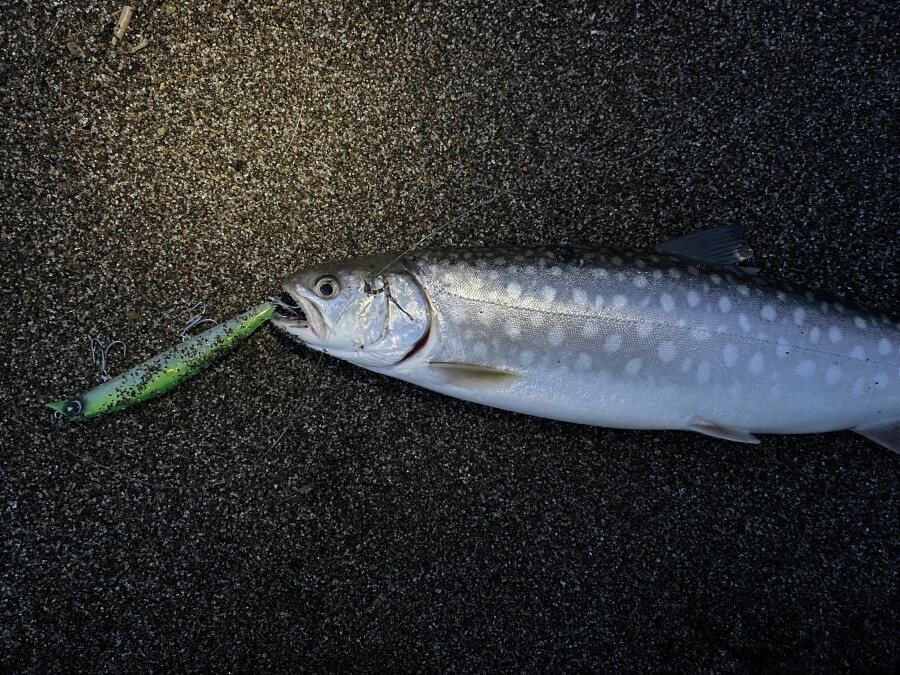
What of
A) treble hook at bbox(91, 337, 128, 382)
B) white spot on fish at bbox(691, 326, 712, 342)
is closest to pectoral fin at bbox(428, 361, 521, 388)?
white spot on fish at bbox(691, 326, 712, 342)

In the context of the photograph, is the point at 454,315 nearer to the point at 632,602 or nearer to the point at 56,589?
the point at 632,602

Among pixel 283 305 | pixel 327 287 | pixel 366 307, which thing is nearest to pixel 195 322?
pixel 283 305

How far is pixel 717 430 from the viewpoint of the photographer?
1711 mm

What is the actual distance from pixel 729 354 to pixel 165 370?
1.78 metres

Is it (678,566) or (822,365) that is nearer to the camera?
(822,365)

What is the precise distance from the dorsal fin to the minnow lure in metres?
1.38

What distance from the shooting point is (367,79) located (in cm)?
184

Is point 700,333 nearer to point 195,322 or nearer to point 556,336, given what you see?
point 556,336

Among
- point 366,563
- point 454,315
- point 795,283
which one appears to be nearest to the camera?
point 454,315

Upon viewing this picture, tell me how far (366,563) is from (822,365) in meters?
1.59

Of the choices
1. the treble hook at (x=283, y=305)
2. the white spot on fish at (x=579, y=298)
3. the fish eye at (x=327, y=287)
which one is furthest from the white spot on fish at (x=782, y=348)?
the treble hook at (x=283, y=305)

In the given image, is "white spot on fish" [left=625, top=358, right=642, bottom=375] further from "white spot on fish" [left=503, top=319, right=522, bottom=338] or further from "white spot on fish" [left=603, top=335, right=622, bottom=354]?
"white spot on fish" [left=503, top=319, right=522, bottom=338]

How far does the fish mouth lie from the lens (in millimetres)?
1648

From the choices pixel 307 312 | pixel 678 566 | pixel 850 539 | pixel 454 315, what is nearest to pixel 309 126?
pixel 307 312
